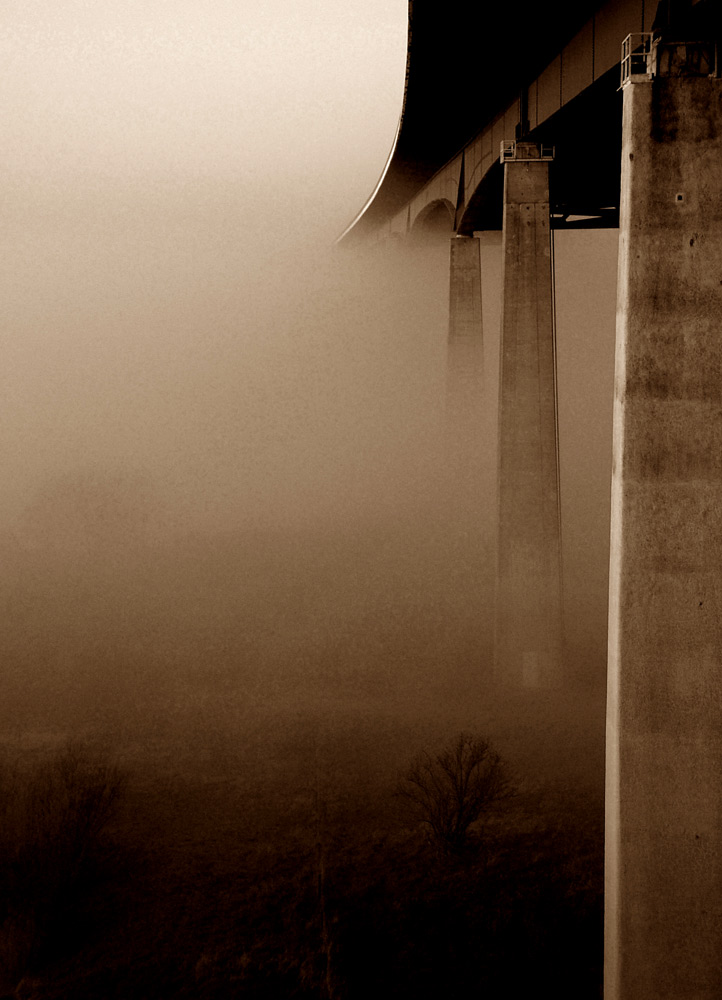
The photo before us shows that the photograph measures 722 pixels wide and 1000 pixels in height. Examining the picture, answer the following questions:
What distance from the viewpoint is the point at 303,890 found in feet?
39.4

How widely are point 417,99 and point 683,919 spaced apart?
1929 centimetres

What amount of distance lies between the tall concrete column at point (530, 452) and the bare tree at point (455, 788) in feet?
10.1

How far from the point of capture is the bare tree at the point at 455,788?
43.4 ft

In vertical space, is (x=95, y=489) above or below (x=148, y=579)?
above

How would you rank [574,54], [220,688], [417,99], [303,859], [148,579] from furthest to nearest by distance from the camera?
[148,579] → [417,99] → [220,688] → [574,54] → [303,859]

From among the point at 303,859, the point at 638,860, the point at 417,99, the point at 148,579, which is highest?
the point at 417,99

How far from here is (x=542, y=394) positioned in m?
18.3

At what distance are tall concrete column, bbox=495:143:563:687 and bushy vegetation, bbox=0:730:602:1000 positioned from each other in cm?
368

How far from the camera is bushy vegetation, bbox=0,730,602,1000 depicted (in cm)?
1048

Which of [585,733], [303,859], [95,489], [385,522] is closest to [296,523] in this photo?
[385,522]

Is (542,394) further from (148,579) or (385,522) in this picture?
(385,522)

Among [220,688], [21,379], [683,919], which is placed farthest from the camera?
[21,379]

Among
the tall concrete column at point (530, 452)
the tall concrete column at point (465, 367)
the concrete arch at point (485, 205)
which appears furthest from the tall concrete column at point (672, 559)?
the tall concrete column at point (465, 367)

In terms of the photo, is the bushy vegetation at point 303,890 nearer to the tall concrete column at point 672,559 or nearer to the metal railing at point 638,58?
the tall concrete column at point 672,559
